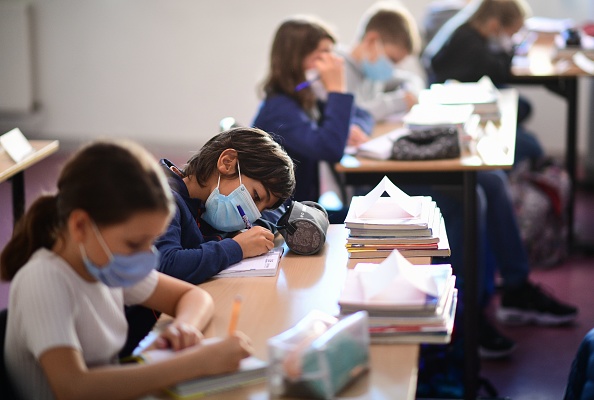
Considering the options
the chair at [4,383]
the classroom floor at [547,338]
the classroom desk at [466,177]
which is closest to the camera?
the chair at [4,383]

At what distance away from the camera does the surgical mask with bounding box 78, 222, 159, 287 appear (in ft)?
4.61

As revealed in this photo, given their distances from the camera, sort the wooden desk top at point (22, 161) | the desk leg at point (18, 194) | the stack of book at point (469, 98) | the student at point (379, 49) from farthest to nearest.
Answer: the student at point (379, 49) < the stack of book at point (469, 98) < the desk leg at point (18, 194) < the wooden desk top at point (22, 161)

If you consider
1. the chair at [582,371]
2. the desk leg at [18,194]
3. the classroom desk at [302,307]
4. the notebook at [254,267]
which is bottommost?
the chair at [582,371]

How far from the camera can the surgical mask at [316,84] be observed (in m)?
3.13

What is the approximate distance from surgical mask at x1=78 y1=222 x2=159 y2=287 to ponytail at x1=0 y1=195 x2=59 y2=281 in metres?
0.10

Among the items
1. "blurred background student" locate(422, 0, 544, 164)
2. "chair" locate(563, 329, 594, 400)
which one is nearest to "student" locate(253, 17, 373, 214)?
"chair" locate(563, 329, 594, 400)

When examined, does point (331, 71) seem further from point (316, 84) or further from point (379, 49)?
point (379, 49)

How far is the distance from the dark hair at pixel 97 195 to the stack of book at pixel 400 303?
0.40 meters

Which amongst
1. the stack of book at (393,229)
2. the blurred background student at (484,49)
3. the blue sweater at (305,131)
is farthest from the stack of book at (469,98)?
the stack of book at (393,229)

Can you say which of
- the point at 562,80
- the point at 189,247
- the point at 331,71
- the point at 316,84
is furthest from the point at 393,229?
the point at 562,80

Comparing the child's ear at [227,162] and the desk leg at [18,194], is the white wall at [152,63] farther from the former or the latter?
the child's ear at [227,162]

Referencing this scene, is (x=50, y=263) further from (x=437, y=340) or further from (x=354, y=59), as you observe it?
(x=354, y=59)

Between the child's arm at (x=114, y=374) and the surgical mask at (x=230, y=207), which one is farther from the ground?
the surgical mask at (x=230, y=207)

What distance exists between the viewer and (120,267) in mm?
1417
